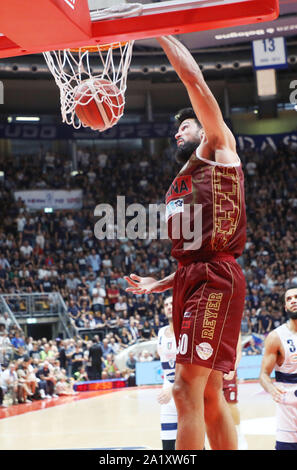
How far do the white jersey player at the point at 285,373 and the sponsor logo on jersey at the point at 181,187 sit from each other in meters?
2.21

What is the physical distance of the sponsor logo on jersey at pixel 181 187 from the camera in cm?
348

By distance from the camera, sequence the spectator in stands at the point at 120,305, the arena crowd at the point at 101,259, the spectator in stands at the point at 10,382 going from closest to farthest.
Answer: the spectator in stands at the point at 10,382 < the arena crowd at the point at 101,259 < the spectator in stands at the point at 120,305

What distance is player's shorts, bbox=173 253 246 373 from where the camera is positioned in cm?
321

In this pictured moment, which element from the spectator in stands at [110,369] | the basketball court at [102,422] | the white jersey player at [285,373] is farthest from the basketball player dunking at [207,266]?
the spectator in stands at [110,369]

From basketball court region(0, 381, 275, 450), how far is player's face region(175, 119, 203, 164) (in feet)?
15.0

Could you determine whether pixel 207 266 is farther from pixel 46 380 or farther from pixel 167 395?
pixel 46 380

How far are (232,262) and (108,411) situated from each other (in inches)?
357

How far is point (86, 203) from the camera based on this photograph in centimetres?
2342

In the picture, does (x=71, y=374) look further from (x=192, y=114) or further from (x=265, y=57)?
(x=192, y=114)

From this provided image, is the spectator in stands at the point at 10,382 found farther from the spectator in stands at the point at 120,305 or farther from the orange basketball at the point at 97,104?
the orange basketball at the point at 97,104

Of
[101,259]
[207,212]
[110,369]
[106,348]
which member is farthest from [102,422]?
[101,259]

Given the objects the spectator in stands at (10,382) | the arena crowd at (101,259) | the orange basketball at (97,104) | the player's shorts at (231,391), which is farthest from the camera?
the arena crowd at (101,259)

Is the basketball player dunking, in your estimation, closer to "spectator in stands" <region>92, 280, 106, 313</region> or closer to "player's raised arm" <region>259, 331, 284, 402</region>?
"player's raised arm" <region>259, 331, 284, 402</region>

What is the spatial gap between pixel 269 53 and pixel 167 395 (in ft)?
53.1
